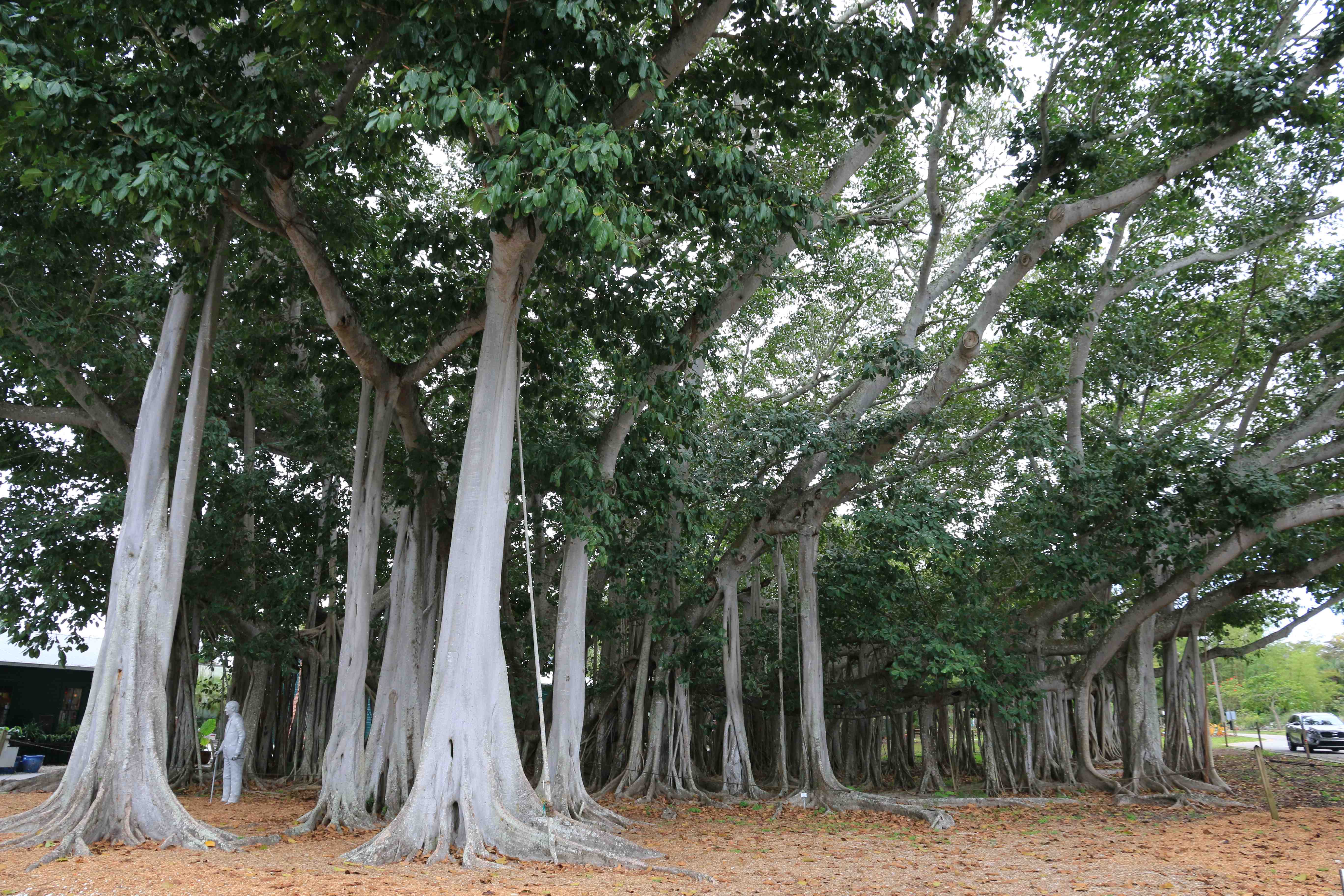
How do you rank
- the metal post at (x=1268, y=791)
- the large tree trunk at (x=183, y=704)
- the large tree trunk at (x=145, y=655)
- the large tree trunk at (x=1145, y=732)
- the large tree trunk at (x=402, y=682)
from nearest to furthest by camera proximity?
the large tree trunk at (x=145, y=655), the large tree trunk at (x=402, y=682), the metal post at (x=1268, y=791), the large tree trunk at (x=1145, y=732), the large tree trunk at (x=183, y=704)

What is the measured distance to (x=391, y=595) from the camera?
331 inches

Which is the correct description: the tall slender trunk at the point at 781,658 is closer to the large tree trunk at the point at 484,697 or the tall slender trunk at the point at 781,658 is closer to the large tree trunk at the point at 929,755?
the large tree trunk at the point at 929,755

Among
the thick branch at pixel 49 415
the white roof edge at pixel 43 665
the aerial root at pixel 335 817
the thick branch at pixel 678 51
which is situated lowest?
the aerial root at pixel 335 817

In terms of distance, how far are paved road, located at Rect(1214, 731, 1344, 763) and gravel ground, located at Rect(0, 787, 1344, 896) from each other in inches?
378

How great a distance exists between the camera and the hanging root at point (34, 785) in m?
9.70

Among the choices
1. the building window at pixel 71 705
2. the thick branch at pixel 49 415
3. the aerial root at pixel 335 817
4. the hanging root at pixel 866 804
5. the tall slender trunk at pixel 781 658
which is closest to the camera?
the aerial root at pixel 335 817

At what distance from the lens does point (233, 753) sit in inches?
376

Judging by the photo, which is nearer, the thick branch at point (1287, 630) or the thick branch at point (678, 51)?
the thick branch at point (678, 51)

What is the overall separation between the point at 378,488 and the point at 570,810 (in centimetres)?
328

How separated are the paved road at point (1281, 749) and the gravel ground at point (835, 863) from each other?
9.60 m

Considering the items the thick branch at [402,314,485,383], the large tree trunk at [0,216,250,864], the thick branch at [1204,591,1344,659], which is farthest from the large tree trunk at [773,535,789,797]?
the large tree trunk at [0,216,250,864]

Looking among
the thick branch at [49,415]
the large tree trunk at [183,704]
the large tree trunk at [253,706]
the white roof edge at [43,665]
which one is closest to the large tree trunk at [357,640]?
the thick branch at [49,415]

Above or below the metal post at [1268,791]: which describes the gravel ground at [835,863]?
below

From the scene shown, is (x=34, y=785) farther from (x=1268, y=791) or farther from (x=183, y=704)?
(x=1268, y=791)
